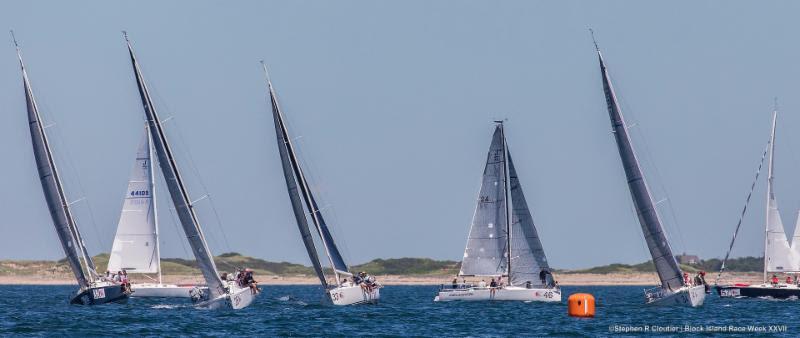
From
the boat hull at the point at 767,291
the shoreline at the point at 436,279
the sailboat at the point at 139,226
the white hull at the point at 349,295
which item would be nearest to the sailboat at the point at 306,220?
the white hull at the point at 349,295

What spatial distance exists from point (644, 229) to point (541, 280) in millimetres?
9979

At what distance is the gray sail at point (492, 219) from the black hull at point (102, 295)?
17.3 meters

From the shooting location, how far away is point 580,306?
6981 centimetres

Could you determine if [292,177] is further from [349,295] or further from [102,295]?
[102,295]

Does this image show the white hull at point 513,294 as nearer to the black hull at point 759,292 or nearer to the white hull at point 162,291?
the black hull at point 759,292

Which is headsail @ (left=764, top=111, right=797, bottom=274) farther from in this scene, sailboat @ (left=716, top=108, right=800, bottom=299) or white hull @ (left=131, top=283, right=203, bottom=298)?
white hull @ (left=131, top=283, right=203, bottom=298)

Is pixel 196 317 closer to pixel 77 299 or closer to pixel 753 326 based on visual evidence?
pixel 77 299

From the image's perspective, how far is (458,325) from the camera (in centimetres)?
6581

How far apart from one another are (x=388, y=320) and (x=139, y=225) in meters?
22.9

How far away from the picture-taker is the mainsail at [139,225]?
8750cm

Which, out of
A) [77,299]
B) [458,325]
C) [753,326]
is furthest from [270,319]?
[753,326]

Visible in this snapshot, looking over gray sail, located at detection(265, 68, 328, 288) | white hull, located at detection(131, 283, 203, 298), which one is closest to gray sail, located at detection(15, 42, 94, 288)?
white hull, located at detection(131, 283, 203, 298)

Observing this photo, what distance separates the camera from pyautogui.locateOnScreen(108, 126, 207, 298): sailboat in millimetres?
87375

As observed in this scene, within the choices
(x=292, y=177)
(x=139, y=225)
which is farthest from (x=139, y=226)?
(x=292, y=177)
